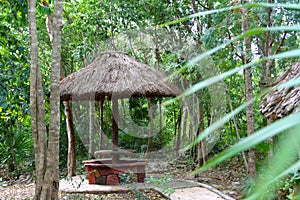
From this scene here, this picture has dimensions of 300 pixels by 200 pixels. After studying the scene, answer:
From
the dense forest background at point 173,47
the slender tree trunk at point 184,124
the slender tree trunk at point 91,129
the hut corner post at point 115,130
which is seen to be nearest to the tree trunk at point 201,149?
the dense forest background at point 173,47

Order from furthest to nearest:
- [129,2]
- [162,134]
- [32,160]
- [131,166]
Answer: [162,134], [32,160], [129,2], [131,166]

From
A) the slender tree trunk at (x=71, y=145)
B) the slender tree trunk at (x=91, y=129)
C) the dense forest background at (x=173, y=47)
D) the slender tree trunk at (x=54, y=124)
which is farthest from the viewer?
the slender tree trunk at (x=91, y=129)

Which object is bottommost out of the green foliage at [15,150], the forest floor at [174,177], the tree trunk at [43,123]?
the forest floor at [174,177]

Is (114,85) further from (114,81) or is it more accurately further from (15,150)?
(15,150)

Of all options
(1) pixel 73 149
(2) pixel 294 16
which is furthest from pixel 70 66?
(2) pixel 294 16

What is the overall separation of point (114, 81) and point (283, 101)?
3561 millimetres

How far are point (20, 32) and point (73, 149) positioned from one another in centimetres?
278

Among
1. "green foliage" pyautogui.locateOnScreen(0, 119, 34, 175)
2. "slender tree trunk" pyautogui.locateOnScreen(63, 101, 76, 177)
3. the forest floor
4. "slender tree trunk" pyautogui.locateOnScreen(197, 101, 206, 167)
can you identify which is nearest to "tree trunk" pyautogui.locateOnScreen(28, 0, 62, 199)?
the forest floor

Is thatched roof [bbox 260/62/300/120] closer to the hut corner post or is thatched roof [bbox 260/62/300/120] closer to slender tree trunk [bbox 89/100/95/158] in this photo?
the hut corner post

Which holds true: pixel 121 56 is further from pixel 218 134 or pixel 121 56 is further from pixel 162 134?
pixel 162 134

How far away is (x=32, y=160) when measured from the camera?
26.2 feet

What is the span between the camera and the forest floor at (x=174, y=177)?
5.52 m

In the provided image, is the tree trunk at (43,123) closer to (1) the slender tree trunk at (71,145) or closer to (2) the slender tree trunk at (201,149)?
(1) the slender tree trunk at (71,145)

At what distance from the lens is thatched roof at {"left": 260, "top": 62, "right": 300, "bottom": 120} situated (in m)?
2.67
